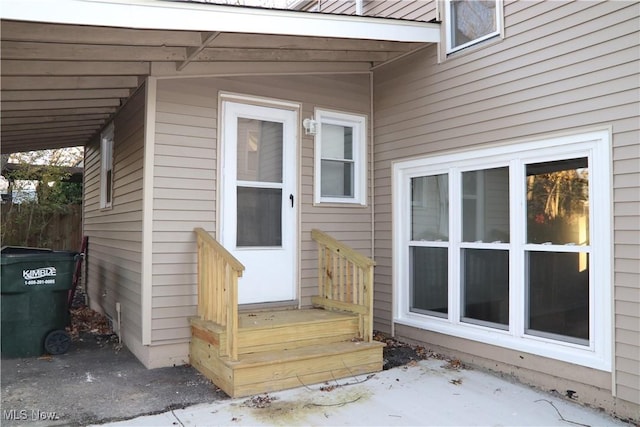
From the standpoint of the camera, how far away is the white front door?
15.1 ft

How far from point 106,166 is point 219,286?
133 inches

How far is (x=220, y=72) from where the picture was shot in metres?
4.45

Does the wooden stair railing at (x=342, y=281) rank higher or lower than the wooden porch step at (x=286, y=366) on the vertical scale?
higher

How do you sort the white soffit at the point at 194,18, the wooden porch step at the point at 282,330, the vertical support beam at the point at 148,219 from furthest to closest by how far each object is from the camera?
the vertical support beam at the point at 148,219
the wooden porch step at the point at 282,330
the white soffit at the point at 194,18

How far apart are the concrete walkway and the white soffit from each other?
259 cm

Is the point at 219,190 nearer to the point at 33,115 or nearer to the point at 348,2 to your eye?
the point at 33,115

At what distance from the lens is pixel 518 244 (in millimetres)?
3955

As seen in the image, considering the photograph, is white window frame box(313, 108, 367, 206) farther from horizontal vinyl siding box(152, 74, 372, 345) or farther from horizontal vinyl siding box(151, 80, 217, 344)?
horizontal vinyl siding box(151, 80, 217, 344)

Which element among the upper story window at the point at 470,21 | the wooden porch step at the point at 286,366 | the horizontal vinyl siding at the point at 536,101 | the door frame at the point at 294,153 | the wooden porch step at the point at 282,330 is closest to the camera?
the horizontal vinyl siding at the point at 536,101

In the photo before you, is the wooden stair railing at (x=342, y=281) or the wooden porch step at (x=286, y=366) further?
the wooden stair railing at (x=342, y=281)

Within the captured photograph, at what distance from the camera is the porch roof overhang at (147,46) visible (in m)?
3.12

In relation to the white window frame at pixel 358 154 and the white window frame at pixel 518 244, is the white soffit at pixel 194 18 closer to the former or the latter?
the white window frame at pixel 358 154

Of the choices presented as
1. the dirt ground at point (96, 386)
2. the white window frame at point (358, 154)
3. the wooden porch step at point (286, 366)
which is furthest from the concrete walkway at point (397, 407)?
the white window frame at point (358, 154)

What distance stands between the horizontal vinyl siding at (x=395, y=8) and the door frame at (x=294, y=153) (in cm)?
141
